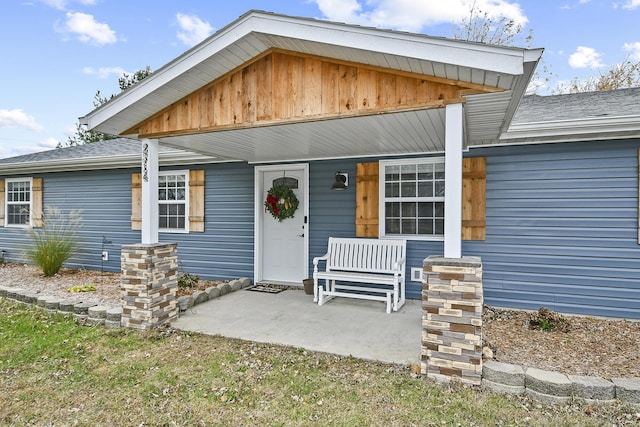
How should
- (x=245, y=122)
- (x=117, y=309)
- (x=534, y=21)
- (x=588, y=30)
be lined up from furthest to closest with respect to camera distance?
(x=588, y=30) < (x=534, y=21) < (x=117, y=309) < (x=245, y=122)

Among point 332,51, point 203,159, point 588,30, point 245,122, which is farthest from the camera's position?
point 588,30

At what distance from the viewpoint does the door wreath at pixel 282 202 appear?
235 inches

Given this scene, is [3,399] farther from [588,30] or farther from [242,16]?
[588,30]

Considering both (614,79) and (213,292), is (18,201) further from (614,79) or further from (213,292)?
(614,79)

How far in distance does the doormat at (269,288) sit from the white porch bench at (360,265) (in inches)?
29.4

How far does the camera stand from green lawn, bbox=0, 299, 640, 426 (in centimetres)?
238

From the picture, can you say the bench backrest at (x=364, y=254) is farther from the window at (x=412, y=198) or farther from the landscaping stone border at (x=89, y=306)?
the landscaping stone border at (x=89, y=306)

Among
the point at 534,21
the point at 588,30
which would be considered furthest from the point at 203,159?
the point at 588,30

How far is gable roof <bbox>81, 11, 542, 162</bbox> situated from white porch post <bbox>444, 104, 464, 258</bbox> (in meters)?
0.23

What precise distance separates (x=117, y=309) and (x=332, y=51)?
3616mm

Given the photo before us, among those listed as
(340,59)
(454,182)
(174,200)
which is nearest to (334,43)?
(340,59)

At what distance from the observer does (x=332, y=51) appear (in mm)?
3164

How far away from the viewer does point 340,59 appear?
3.22 meters

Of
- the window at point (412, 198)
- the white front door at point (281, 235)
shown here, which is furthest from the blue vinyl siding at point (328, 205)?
the window at point (412, 198)
